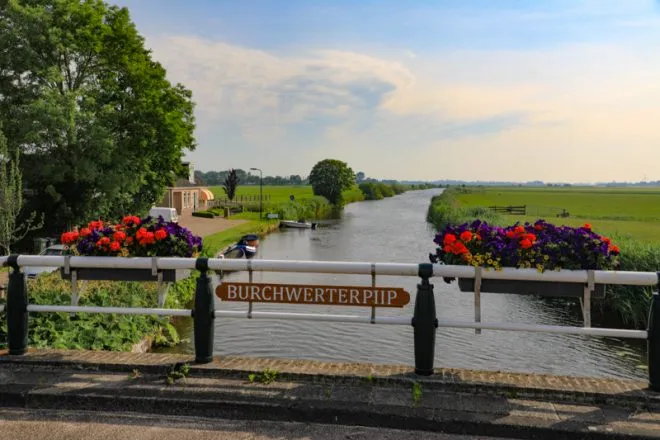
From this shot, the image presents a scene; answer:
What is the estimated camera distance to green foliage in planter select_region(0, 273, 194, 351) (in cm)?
904

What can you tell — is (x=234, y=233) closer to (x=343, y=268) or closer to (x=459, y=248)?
(x=343, y=268)

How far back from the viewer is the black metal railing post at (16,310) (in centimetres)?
527

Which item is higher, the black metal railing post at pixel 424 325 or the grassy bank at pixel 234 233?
the black metal railing post at pixel 424 325

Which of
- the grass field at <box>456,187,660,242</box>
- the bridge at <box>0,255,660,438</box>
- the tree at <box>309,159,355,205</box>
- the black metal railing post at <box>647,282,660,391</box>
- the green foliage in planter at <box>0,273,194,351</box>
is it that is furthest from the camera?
the tree at <box>309,159,355,205</box>

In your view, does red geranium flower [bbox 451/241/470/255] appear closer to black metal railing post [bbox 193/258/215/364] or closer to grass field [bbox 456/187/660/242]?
black metal railing post [bbox 193/258/215/364]

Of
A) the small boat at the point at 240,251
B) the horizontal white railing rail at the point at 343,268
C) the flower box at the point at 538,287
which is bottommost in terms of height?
the small boat at the point at 240,251

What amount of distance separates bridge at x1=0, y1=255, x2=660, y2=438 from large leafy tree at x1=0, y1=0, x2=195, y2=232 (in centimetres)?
2263

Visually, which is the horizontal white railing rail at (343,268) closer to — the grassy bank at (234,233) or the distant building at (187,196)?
the grassy bank at (234,233)

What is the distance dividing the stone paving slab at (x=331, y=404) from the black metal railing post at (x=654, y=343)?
0.36 metres

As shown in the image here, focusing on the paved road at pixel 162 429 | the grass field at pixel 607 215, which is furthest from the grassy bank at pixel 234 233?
the paved road at pixel 162 429

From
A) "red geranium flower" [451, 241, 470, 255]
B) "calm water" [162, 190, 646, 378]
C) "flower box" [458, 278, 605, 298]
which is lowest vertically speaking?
"calm water" [162, 190, 646, 378]

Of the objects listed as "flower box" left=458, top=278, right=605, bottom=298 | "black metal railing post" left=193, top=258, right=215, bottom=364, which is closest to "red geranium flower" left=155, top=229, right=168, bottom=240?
"black metal railing post" left=193, top=258, right=215, bottom=364

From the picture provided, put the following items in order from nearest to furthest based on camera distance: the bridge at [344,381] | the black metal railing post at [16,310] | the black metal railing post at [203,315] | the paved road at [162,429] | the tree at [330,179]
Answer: the paved road at [162,429]
the bridge at [344,381]
the black metal railing post at [203,315]
the black metal railing post at [16,310]
the tree at [330,179]

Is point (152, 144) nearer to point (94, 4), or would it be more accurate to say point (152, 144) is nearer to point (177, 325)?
point (94, 4)
